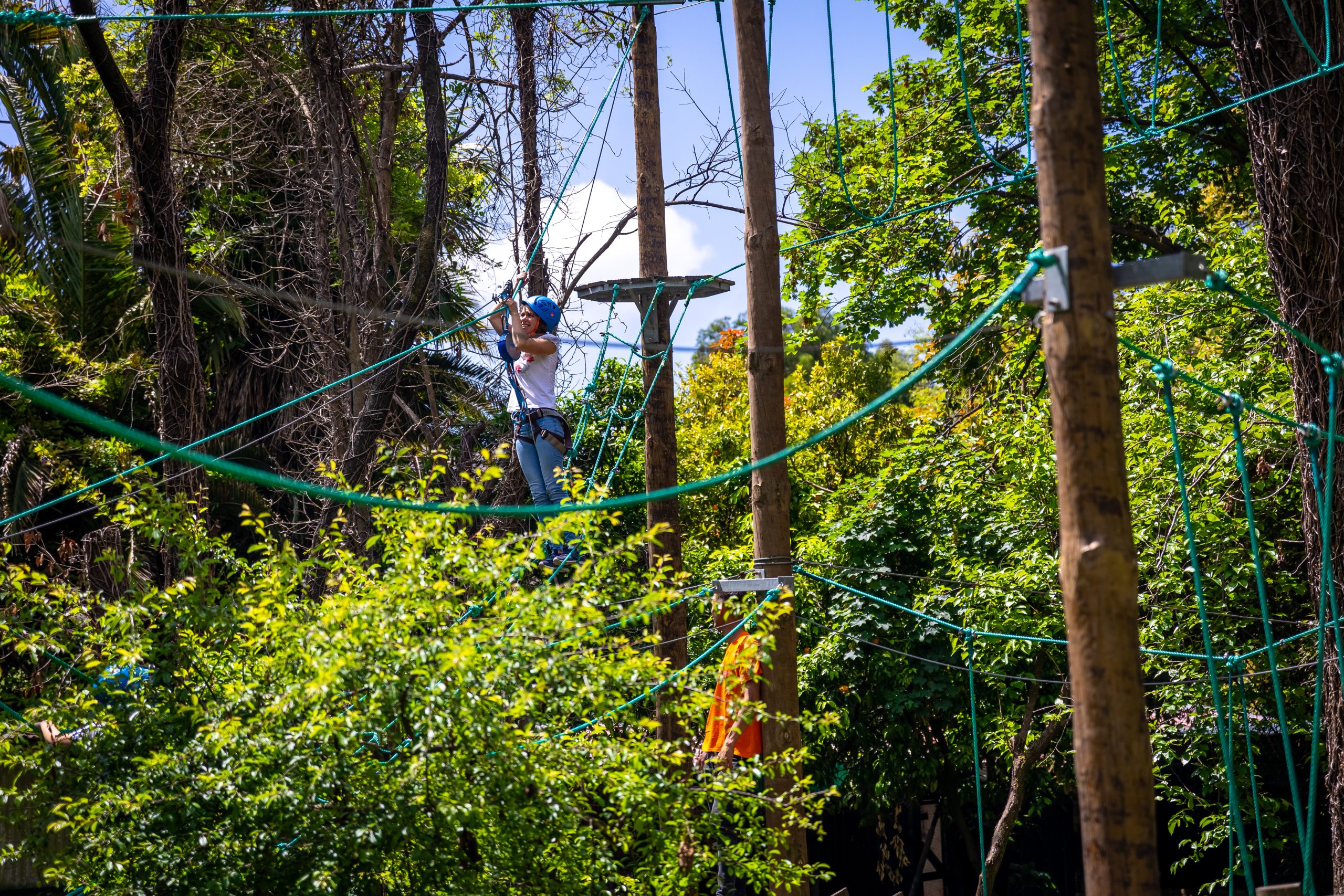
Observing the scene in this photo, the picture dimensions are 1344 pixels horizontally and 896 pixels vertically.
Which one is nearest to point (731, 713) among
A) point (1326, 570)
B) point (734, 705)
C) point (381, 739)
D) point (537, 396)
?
point (734, 705)

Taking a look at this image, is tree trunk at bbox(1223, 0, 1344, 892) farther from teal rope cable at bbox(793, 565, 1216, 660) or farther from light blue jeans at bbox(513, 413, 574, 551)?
light blue jeans at bbox(513, 413, 574, 551)

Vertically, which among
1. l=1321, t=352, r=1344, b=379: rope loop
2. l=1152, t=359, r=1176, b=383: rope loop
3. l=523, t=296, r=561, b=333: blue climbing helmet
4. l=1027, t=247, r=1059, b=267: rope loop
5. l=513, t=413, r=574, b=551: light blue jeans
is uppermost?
l=523, t=296, r=561, b=333: blue climbing helmet

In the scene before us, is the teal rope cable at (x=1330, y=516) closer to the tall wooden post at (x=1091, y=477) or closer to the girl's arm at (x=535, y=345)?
the tall wooden post at (x=1091, y=477)

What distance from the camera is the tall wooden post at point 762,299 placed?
19.8 ft

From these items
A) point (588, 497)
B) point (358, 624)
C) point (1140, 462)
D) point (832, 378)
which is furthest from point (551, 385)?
point (832, 378)

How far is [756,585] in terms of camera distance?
5.86 metres

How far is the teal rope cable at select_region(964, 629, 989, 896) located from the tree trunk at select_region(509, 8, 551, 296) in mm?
4983

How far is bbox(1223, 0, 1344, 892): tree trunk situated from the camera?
6.07m

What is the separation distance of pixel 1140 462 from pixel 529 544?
5.57m

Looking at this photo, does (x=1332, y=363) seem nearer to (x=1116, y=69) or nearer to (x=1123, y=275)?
(x=1123, y=275)

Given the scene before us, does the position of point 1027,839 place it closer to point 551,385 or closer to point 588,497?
point 551,385

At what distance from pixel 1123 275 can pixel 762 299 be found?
9.10 ft

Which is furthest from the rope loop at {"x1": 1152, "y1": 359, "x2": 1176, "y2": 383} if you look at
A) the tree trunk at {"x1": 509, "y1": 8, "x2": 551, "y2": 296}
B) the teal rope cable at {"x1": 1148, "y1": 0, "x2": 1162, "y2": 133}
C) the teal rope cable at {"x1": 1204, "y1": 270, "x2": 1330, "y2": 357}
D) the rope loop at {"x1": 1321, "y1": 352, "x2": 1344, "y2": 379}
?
the tree trunk at {"x1": 509, "y1": 8, "x2": 551, "y2": 296}

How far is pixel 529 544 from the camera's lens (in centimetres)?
493
